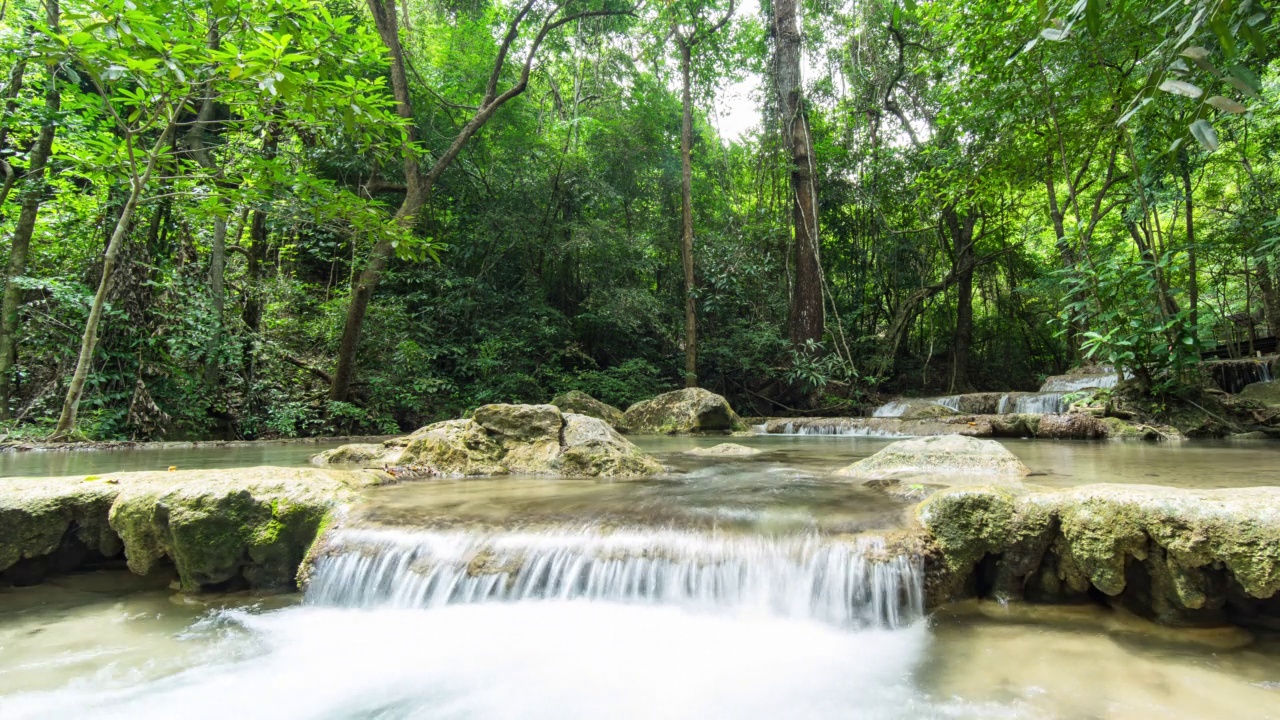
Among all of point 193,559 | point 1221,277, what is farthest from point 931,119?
point 193,559

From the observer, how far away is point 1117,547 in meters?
2.43

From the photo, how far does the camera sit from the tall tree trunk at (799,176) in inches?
494

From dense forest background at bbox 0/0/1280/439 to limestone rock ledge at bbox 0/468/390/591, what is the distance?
2.51m

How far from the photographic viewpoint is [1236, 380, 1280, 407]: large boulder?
8.58 meters

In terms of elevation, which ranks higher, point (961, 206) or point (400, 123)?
point (961, 206)

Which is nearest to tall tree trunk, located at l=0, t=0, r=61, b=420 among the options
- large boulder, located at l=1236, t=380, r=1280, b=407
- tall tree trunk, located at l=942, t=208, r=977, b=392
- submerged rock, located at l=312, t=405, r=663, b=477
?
submerged rock, located at l=312, t=405, r=663, b=477

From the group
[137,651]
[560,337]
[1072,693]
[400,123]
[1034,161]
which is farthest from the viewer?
[560,337]

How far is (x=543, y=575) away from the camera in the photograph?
2920 mm

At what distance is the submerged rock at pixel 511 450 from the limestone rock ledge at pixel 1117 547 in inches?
109

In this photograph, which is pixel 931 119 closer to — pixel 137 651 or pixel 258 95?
pixel 258 95

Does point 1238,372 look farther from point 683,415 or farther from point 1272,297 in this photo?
point 683,415

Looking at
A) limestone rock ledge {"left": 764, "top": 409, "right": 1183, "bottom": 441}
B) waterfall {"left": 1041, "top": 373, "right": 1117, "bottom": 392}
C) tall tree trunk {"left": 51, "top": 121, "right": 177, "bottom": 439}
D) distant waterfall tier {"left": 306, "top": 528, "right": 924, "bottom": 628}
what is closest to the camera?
distant waterfall tier {"left": 306, "top": 528, "right": 924, "bottom": 628}

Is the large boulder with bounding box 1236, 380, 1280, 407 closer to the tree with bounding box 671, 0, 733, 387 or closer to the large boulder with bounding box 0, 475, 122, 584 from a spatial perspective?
the tree with bounding box 671, 0, 733, 387

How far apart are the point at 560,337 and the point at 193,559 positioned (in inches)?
373
